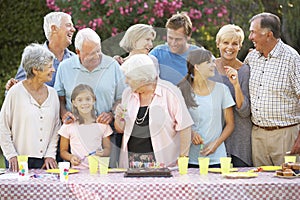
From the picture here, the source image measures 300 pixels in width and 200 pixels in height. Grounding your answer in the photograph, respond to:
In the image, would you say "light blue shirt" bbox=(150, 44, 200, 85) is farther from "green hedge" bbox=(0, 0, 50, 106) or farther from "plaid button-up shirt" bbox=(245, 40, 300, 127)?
"green hedge" bbox=(0, 0, 50, 106)

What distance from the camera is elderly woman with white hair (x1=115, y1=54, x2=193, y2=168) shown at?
536 cm

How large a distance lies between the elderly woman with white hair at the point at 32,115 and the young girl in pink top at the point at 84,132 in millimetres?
117

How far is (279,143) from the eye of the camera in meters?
5.73

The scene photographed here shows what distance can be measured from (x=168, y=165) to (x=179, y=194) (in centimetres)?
70

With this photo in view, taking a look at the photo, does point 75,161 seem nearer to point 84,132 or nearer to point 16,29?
point 84,132

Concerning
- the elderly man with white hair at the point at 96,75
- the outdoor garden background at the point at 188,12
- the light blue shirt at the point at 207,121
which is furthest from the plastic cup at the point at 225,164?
the outdoor garden background at the point at 188,12

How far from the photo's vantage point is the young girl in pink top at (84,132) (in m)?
5.49

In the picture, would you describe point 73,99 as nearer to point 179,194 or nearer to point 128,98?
point 128,98


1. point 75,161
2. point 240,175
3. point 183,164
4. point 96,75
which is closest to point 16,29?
point 96,75

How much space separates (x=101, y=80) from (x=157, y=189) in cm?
118

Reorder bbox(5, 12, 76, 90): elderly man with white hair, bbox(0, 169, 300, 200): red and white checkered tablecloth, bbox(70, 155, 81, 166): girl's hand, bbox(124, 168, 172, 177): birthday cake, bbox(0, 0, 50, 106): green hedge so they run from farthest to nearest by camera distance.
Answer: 1. bbox(0, 0, 50, 106): green hedge
2. bbox(5, 12, 76, 90): elderly man with white hair
3. bbox(70, 155, 81, 166): girl's hand
4. bbox(124, 168, 172, 177): birthday cake
5. bbox(0, 169, 300, 200): red and white checkered tablecloth

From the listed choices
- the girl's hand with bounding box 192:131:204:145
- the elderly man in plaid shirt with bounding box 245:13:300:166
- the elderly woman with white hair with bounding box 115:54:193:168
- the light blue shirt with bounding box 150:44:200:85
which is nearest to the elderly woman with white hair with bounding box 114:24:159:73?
the light blue shirt with bounding box 150:44:200:85

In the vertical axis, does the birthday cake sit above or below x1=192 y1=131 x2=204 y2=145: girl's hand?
below

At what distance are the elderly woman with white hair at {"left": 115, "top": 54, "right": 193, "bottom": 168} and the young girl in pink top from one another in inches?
6.1
